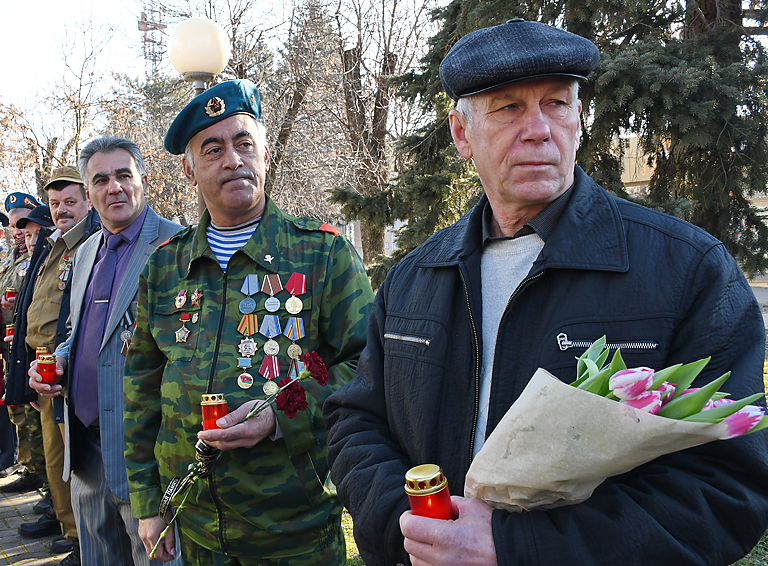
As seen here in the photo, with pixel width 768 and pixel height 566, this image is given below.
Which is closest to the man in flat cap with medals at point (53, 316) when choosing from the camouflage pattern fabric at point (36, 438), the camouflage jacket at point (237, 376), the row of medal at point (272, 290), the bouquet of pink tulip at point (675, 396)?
the camouflage pattern fabric at point (36, 438)

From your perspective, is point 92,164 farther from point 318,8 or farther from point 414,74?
point 318,8

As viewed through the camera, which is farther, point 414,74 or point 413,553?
point 414,74

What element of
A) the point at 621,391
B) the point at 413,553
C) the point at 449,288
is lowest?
the point at 413,553

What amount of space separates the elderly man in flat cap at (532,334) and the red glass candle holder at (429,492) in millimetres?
27

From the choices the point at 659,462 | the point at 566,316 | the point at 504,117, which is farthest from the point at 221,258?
the point at 659,462

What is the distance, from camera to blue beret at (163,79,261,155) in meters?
2.71

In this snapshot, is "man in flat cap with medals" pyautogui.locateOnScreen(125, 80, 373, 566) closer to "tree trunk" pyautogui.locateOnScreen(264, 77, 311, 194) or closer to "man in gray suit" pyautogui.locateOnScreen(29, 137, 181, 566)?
"man in gray suit" pyautogui.locateOnScreen(29, 137, 181, 566)

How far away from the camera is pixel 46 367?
3.47 meters

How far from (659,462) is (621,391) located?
1.20 feet

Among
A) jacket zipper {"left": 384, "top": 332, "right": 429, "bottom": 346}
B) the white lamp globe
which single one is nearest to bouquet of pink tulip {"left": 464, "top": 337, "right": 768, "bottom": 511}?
jacket zipper {"left": 384, "top": 332, "right": 429, "bottom": 346}

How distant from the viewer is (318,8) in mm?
13875

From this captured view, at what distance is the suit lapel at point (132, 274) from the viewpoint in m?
3.37

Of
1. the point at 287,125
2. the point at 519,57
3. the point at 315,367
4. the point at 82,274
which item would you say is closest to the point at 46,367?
the point at 82,274

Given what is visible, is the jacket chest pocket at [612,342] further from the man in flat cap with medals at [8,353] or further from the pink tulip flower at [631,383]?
the man in flat cap with medals at [8,353]
